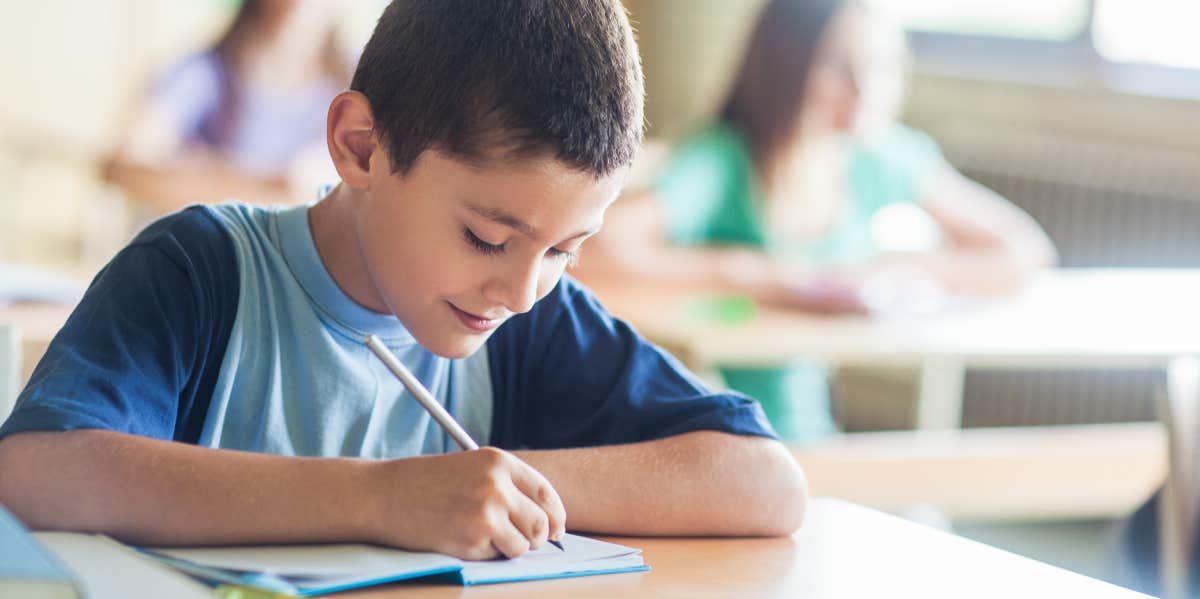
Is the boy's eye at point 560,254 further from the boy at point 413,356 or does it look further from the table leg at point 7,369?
the table leg at point 7,369

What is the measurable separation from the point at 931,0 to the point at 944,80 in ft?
0.93

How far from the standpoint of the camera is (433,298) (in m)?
1.05

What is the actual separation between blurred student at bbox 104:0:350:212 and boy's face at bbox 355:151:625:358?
82.9 inches

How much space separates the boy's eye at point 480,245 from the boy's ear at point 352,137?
102 millimetres

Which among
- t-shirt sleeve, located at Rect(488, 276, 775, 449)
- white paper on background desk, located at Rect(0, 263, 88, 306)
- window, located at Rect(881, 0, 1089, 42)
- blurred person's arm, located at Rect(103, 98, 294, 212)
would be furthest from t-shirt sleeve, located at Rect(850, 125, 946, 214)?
t-shirt sleeve, located at Rect(488, 276, 775, 449)

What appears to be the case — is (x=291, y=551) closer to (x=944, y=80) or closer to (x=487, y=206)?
(x=487, y=206)

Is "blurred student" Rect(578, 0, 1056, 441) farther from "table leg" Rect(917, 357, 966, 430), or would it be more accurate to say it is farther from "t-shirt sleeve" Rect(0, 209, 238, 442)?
"t-shirt sleeve" Rect(0, 209, 238, 442)

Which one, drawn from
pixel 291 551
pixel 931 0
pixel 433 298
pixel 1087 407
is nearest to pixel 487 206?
pixel 433 298

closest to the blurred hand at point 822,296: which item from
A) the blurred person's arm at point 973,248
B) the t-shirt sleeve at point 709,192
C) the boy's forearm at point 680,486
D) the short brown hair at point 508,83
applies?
the blurred person's arm at point 973,248

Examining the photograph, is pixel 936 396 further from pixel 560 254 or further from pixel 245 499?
pixel 245 499

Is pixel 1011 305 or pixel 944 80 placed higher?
pixel 944 80

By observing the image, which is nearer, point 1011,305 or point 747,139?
point 1011,305

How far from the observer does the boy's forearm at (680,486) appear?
3.46 ft

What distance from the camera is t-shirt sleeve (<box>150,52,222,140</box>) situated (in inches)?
131
